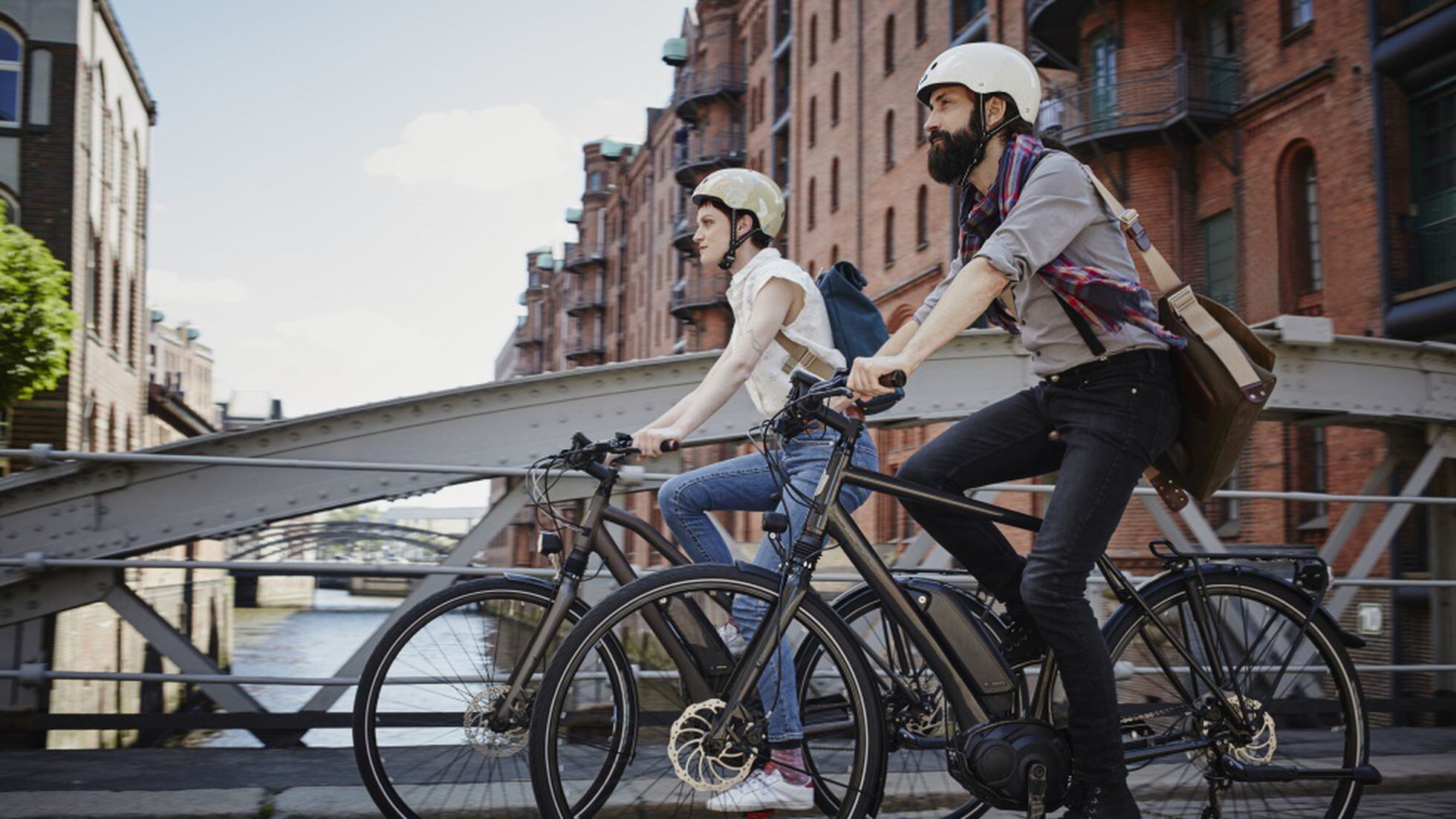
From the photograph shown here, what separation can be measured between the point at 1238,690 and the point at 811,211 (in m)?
38.4

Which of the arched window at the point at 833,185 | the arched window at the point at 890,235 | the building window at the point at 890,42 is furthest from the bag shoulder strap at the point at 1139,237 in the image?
the arched window at the point at 833,185

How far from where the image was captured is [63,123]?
85.1 ft

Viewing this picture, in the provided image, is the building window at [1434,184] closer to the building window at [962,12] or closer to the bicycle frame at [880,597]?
the building window at [962,12]

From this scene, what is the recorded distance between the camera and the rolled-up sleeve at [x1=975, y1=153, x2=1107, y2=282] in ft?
10.8

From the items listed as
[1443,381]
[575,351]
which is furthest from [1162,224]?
[575,351]

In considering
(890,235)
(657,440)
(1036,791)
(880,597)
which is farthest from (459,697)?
(890,235)

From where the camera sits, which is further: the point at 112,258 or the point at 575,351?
the point at 575,351

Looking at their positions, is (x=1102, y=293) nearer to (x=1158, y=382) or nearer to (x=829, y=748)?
(x=1158, y=382)

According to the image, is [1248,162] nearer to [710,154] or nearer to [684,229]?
[710,154]

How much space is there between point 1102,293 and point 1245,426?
55 centimetres

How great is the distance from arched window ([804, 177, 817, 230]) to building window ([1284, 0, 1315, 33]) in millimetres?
22150

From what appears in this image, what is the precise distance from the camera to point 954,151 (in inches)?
143

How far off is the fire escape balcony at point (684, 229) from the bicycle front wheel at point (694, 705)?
46.5 m

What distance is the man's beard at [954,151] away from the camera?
363 centimetres
